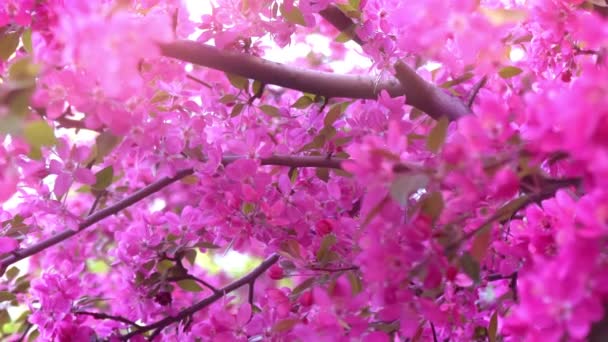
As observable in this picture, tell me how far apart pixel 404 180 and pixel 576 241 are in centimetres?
18

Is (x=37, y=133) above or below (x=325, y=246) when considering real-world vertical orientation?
above

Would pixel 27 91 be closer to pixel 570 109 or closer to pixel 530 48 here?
pixel 570 109

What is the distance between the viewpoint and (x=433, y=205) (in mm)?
799

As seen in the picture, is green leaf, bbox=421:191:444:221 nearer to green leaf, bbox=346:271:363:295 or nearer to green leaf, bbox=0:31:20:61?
green leaf, bbox=346:271:363:295

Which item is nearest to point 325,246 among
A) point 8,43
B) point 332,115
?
point 332,115

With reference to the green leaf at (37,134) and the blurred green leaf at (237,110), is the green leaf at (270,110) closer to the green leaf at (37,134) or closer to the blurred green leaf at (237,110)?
the blurred green leaf at (237,110)

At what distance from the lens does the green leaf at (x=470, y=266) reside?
31.3 inches

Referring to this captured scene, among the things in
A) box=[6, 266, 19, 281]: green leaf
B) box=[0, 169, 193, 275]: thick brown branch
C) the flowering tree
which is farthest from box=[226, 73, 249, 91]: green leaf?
box=[6, 266, 19, 281]: green leaf

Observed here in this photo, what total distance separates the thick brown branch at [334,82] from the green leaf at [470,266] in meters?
0.48

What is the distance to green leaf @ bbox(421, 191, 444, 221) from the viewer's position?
798 millimetres

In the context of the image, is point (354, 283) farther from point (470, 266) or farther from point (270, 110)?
Result: point (270, 110)

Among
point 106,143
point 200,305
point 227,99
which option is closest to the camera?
point 106,143

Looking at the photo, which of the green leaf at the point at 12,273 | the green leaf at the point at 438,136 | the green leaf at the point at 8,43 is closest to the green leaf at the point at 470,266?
the green leaf at the point at 438,136

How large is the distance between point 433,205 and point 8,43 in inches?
29.4
